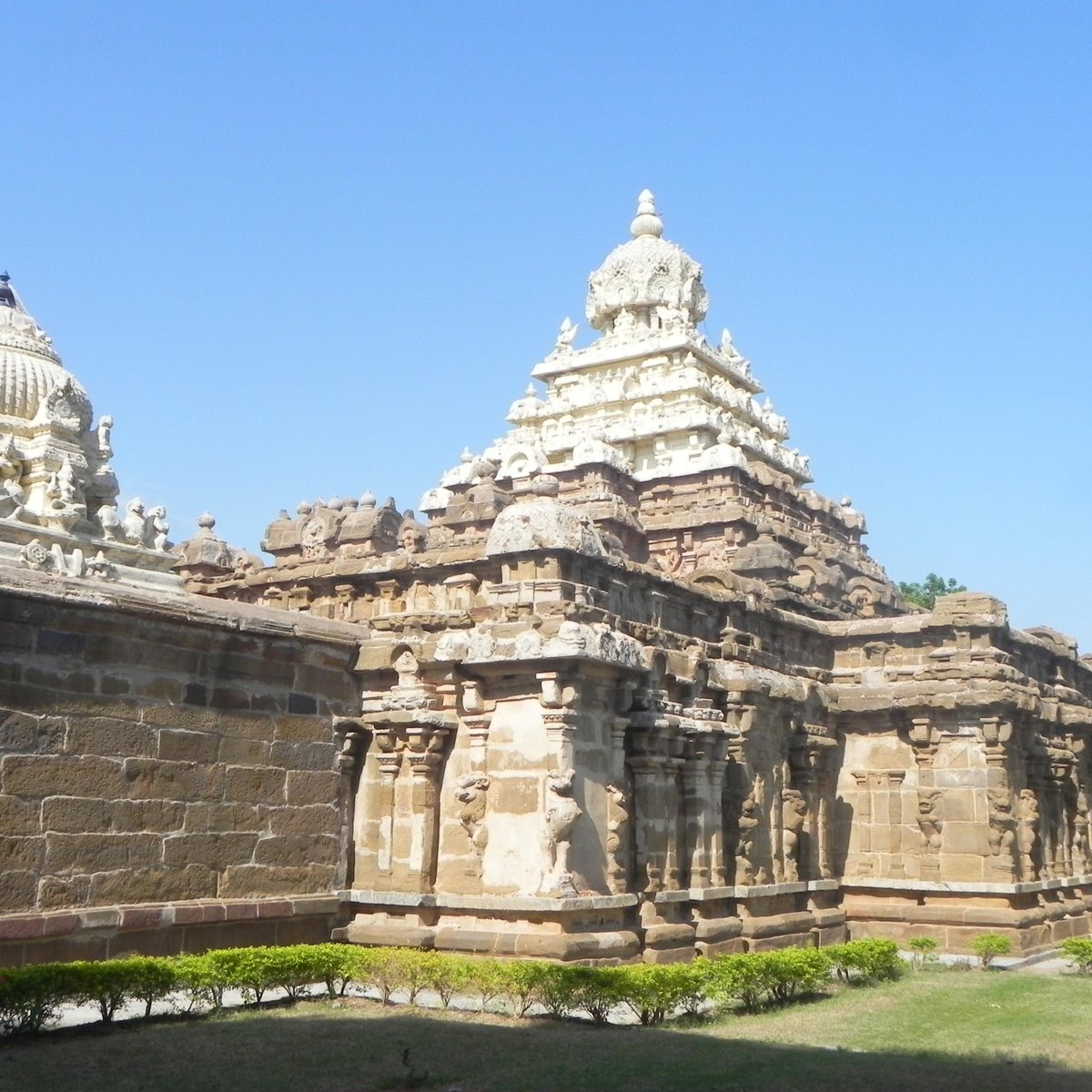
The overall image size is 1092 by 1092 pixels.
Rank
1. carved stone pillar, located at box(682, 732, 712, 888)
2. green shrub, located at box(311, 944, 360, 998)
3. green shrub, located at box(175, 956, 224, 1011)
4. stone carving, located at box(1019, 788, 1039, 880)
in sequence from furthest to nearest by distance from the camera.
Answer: stone carving, located at box(1019, 788, 1039, 880), carved stone pillar, located at box(682, 732, 712, 888), green shrub, located at box(311, 944, 360, 998), green shrub, located at box(175, 956, 224, 1011)

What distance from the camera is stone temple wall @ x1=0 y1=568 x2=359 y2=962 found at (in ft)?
34.4

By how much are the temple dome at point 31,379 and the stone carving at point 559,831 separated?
9.38 metres

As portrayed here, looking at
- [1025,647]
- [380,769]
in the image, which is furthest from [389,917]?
[1025,647]

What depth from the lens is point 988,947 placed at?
641 inches

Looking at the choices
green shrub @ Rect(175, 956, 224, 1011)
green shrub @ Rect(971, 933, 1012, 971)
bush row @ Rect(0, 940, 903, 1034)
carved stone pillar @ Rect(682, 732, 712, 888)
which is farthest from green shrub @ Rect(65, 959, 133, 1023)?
green shrub @ Rect(971, 933, 1012, 971)

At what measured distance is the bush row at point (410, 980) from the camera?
9.86m

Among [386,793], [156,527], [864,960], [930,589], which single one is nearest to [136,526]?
[156,527]

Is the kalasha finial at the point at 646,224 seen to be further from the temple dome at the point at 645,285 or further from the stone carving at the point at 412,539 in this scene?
the stone carving at the point at 412,539

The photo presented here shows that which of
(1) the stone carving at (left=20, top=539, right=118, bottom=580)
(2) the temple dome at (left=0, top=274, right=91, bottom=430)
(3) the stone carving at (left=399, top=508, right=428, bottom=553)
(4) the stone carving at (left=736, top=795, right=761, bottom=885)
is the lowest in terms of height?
(4) the stone carving at (left=736, top=795, right=761, bottom=885)

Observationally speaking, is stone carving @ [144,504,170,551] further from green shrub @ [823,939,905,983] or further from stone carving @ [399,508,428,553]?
green shrub @ [823,939,905,983]

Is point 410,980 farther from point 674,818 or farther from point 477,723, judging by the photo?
point 674,818

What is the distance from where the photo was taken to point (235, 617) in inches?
480

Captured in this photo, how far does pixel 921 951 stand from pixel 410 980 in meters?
7.67

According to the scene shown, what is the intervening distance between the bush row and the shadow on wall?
32cm
